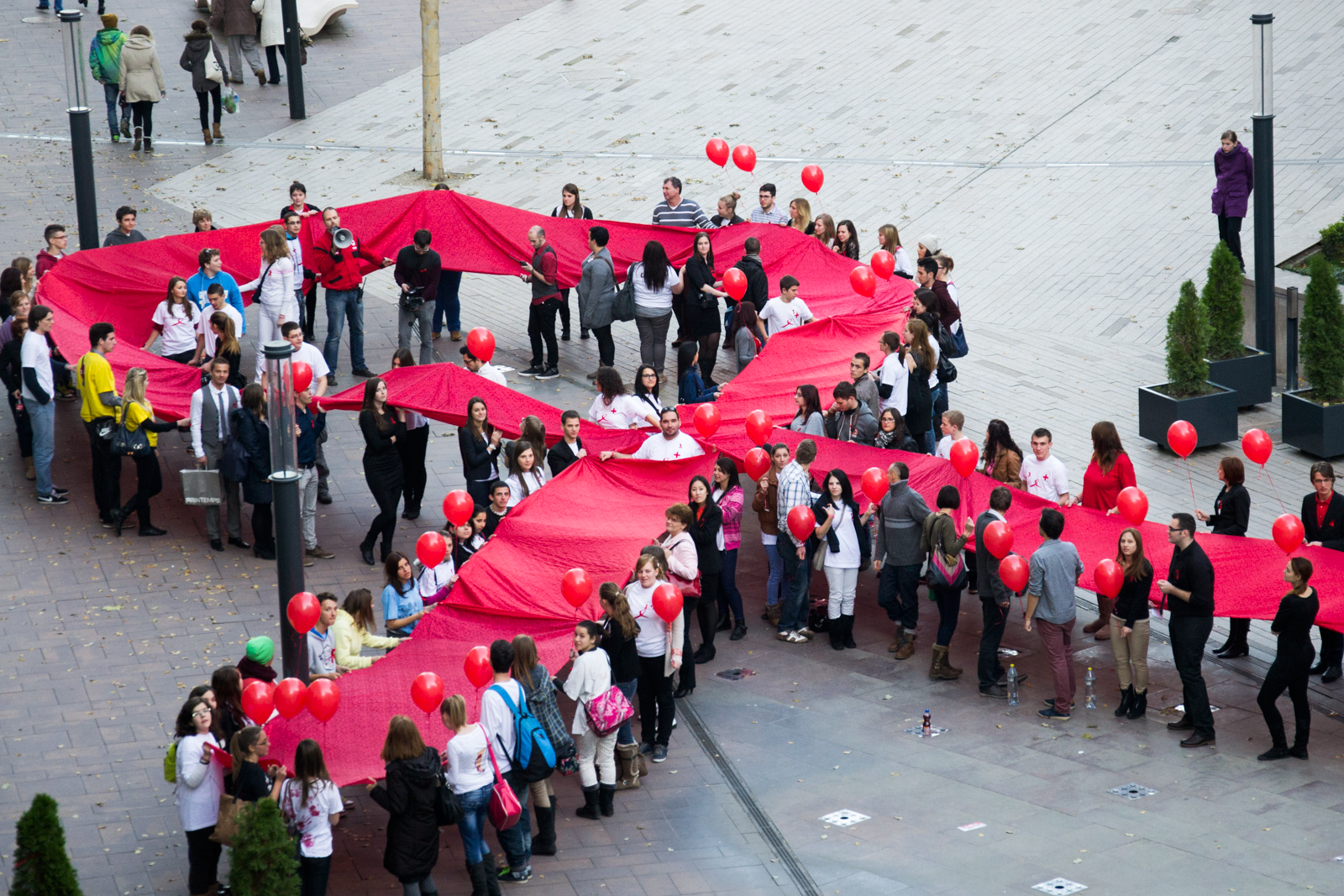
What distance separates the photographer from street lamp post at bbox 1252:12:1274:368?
54.4 ft

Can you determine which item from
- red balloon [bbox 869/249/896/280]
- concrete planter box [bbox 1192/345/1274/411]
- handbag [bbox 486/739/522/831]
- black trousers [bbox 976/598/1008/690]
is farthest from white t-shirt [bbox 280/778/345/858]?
concrete planter box [bbox 1192/345/1274/411]

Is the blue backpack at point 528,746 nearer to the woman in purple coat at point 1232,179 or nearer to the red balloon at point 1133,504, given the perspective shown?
the red balloon at point 1133,504

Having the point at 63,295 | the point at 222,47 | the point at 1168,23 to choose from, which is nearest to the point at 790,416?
the point at 63,295

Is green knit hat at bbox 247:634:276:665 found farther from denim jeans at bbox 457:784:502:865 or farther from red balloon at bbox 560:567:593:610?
red balloon at bbox 560:567:593:610

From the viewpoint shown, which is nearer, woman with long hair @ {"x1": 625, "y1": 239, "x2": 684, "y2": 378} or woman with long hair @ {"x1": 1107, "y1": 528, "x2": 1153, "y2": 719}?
woman with long hair @ {"x1": 1107, "y1": 528, "x2": 1153, "y2": 719}

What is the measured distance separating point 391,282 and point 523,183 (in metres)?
3.41

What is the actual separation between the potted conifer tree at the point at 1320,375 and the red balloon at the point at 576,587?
27.8 ft

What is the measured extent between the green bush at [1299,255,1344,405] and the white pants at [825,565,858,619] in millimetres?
5967

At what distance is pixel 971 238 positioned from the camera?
20906mm

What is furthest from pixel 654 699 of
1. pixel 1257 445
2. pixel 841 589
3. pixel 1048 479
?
pixel 1257 445

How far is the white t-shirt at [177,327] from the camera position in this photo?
15453mm

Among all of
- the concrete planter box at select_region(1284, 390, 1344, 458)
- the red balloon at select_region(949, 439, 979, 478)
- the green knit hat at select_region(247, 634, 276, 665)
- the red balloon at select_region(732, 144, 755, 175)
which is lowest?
the green knit hat at select_region(247, 634, 276, 665)

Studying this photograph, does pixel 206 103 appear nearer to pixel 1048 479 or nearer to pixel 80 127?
pixel 80 127

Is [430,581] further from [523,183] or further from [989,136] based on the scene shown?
[989,136]
